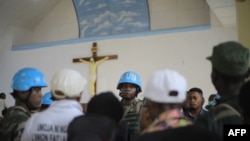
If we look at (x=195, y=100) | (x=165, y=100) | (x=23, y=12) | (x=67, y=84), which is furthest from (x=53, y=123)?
(x=23, y=12)

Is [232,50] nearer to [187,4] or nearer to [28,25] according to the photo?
[187,4]

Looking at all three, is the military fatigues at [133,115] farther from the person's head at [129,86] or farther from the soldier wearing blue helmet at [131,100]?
the person's head at [129,86]

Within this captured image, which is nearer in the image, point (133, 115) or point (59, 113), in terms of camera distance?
point (59, 113)

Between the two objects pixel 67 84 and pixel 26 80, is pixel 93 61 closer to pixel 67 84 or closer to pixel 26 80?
pixel 26 80

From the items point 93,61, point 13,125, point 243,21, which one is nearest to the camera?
point 13,125

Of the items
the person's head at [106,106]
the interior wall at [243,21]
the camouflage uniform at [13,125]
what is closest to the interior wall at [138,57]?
the interior wall at [243,21]

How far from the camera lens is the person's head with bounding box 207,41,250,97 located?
159cm

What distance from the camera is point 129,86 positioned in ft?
11.3

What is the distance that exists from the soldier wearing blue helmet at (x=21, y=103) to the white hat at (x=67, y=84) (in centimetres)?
38

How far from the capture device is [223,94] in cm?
161

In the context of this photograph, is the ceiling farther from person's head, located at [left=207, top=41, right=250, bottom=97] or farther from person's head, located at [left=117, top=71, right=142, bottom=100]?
person's head, located at [left=207, top=41, right=250, bottom=97]

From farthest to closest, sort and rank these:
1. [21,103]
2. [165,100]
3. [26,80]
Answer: [26,80] → [21,103] → [165,100]

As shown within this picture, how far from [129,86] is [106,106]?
1742 mm

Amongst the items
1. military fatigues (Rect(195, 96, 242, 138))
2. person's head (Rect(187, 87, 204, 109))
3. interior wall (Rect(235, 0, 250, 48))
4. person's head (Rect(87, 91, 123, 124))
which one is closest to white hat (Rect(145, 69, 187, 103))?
military fatigues (Rect(195, 96, 242, 138))
